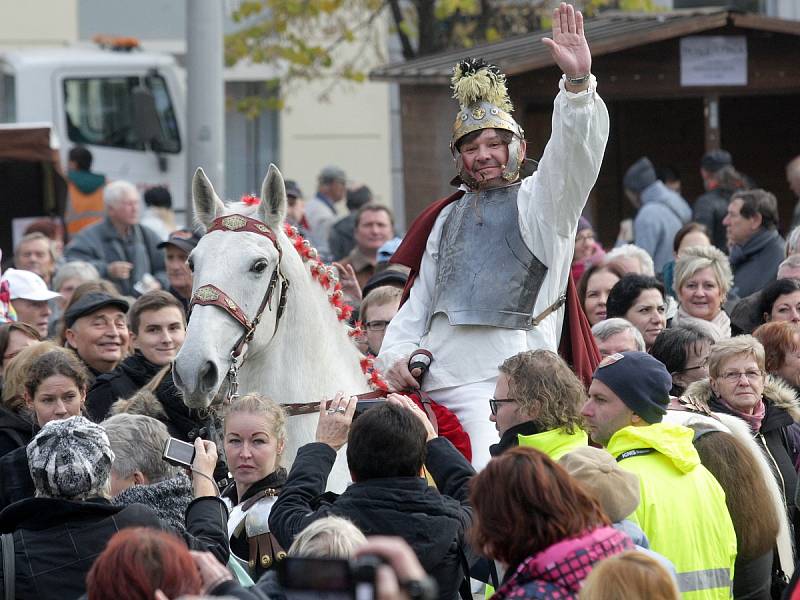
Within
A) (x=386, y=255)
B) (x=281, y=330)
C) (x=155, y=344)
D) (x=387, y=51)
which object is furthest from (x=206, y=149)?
(x=387, y=51)

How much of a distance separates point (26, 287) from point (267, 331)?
144 inches

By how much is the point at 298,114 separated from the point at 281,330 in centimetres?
1844

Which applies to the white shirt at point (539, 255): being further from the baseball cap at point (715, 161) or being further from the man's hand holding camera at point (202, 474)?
the baseball cap at point (715, 161)

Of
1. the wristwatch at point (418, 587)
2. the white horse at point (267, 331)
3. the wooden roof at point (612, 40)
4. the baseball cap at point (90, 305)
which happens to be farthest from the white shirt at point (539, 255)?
the wooden roof at point (612, 40)

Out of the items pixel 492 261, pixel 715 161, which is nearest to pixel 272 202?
pixel 492 261

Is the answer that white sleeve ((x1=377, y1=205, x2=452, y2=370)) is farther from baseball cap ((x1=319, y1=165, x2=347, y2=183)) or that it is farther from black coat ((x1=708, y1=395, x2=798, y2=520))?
baseball cap ((x1=319, y1=165, x2=347, y2=183))

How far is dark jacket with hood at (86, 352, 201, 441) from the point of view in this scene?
7.02 m

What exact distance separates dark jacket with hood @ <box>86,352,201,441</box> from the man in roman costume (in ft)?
3.52

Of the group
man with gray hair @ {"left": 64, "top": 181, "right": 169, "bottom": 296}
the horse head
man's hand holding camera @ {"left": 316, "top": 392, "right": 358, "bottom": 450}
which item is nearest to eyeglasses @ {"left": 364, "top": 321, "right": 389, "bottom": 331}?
the horse head

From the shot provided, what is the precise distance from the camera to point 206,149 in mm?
13234

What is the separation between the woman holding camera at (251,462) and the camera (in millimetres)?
5594

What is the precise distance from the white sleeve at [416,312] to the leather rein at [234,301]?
569 millimetres

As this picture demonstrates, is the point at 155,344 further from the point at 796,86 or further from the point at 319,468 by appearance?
the point at 796,86

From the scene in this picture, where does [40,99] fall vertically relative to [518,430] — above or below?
above
